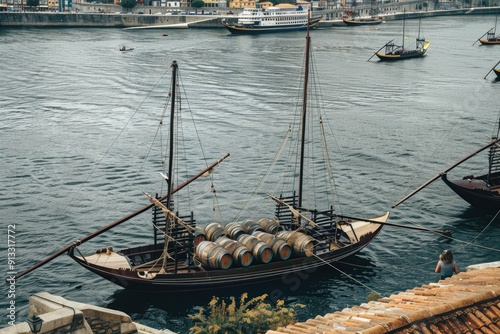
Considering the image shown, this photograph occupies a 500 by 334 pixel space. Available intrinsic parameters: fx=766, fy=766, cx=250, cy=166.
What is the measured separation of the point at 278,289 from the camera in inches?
1198

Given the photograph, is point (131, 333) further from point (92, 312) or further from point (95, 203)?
point (95, 203)

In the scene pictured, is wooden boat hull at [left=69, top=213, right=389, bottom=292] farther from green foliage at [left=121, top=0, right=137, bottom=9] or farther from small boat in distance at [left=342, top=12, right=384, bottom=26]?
small boat in distance at [left=342, top=12, right=384, bottom=26]

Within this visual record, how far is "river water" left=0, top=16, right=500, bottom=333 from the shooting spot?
32.1 m

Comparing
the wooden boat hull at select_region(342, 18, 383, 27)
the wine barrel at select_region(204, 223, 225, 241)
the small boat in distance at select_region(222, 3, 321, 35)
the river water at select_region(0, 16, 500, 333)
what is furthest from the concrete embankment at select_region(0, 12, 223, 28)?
the wine barrel at select_region(204, 223, 225, 241)

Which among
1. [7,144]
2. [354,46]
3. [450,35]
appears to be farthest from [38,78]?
[450,35]

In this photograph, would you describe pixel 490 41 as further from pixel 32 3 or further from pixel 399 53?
pixel 32 3

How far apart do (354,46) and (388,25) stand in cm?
6311

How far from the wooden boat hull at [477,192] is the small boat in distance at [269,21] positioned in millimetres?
118023

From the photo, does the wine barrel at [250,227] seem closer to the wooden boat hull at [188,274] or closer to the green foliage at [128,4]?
the wooden boat hull at [188,274]

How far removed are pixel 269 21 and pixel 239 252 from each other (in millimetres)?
140260

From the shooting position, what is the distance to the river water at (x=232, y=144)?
1262 inches

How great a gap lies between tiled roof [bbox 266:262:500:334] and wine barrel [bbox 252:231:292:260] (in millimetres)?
15875

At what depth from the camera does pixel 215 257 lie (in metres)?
28.9

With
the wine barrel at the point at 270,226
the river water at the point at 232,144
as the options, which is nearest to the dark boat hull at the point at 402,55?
the river water at the point at 232,144
